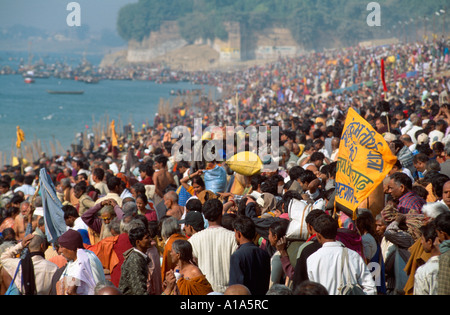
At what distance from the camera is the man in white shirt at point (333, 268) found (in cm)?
399

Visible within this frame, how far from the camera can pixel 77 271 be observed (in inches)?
175

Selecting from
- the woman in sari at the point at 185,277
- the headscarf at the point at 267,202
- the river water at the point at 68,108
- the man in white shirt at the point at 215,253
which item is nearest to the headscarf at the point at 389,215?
the man in white shirt at the point at 215,253

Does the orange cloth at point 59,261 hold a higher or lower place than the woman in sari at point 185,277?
lower

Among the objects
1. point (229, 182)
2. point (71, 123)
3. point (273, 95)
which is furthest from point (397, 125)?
point (71, 123)

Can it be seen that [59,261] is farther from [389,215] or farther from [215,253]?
[389,215]

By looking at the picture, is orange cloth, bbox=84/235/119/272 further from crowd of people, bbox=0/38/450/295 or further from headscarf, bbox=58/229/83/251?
headscarf, bbox=58/229/83/251

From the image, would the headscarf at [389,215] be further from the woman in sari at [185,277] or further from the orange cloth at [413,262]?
the woman in sari at [185,277]

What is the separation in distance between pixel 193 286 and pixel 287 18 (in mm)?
115398

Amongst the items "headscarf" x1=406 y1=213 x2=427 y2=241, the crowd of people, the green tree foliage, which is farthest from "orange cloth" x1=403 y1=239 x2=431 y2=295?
the green tree foliage

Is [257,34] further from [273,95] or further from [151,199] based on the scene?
[151,199]

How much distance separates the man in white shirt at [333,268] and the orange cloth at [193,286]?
0.79 m

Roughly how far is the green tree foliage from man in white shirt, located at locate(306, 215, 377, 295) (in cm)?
7417

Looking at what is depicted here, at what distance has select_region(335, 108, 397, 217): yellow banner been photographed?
488 centimetres

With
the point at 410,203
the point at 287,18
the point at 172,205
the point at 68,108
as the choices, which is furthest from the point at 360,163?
the point at 287,18
